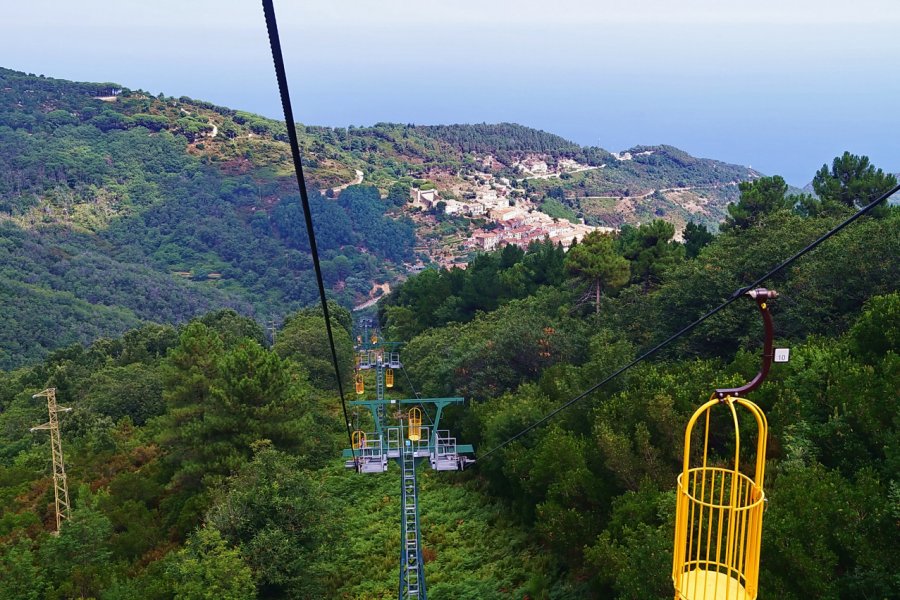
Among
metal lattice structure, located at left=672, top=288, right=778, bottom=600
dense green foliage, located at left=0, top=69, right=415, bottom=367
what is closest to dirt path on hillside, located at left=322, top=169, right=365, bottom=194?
dense green foliage, located at left=0, top=69, right=415, bottom=367

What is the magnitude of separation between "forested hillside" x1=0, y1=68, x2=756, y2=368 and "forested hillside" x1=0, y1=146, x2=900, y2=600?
48.4 metres

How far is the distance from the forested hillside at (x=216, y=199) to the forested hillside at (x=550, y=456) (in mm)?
48427

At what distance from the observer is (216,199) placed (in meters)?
115

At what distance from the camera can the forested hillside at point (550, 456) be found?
997 centimetres

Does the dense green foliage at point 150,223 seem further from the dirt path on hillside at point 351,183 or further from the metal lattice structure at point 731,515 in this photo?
the metal lattice structure at point 731,515

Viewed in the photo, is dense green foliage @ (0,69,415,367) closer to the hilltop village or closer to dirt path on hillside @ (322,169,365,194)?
dirt path on hillside @ (322,169,365,194)

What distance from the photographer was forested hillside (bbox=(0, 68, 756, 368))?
79.0 m

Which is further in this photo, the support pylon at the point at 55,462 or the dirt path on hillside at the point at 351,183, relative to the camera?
the dirt path on hillside at the point at 351,183

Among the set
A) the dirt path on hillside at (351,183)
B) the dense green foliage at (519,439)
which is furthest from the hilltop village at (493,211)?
the dense green foliage at (519,439)

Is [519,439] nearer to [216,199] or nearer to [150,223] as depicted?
[150,223]

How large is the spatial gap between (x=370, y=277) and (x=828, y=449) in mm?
88282

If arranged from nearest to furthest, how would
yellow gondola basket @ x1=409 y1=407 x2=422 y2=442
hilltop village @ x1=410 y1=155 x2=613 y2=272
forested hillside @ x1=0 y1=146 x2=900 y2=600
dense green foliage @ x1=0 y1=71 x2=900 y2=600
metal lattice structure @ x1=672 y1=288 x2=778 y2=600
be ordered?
metal lattice structure @ x1=672 y1=288 x2=778 y2=600, forested hillside @ x1=0 y1=146 x2=900 y2=600, dense green foliage @ x1=0 y1=71 x2=900 y2=600, yellow gondola basket @ x1=409 y1=407 x2=422 y2=442, hilltop village @ x1=410 y1=155 x2=613 y2=272

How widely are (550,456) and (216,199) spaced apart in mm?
109786

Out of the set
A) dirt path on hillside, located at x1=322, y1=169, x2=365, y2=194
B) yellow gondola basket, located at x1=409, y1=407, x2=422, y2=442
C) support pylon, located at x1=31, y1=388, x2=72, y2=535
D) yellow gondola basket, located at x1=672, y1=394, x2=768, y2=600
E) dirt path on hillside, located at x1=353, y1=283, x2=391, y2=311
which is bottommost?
dirt path on hillside, located at x1=353, y1=283, x2=391, y2=311
